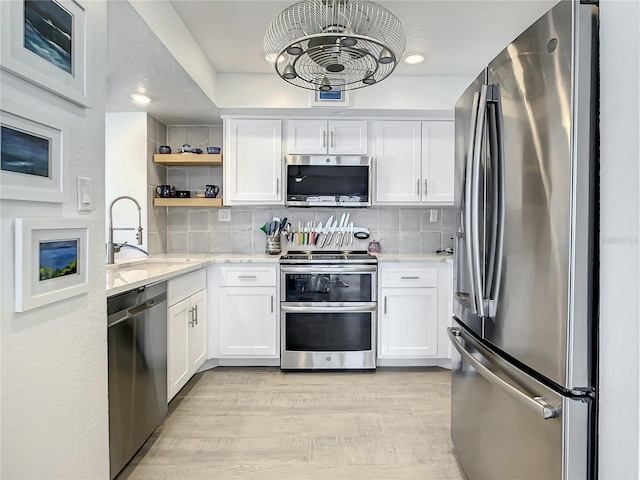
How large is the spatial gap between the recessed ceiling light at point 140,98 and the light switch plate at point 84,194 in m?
1.90

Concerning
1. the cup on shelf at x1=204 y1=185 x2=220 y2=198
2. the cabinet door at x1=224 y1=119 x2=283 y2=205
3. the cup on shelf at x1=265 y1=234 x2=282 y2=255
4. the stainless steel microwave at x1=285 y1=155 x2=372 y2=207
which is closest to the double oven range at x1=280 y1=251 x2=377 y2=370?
the cup on shelf at x1=265 y1=234 x2=282 y2=255

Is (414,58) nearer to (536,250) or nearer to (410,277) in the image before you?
(410,277)

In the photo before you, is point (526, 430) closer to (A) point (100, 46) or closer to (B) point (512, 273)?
(B) point (512, 273)

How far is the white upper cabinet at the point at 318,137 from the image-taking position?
3305 millimetres

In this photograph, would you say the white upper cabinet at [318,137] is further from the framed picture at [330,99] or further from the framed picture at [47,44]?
the framed picture at [47,44]

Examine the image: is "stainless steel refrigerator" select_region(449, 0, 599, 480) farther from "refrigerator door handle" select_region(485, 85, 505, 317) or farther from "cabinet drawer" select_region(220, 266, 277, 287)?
"cabinet drawer" select_region(220, 266, 277, 287)

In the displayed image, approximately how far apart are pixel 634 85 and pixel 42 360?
1.59 meters

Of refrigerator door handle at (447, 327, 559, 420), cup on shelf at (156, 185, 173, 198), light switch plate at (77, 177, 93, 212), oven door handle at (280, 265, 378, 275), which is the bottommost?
refrigerator door handle at (447, 327, 559, 420)

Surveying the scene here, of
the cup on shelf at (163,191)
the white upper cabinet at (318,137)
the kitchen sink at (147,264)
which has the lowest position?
the kitchen sink at (147,264)

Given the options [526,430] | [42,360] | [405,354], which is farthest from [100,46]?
[405,354]

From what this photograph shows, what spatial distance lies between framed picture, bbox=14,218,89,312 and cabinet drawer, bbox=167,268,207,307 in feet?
3.54

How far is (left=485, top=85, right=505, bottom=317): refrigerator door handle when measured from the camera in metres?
1.32

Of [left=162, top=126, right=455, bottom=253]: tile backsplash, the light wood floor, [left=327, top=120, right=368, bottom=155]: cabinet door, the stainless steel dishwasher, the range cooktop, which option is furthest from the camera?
[left=162, top=126, right=455, bottom=253]: tile backsplash

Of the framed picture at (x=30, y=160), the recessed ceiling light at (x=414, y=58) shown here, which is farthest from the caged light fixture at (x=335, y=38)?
the framed picture at (x=30, y=160)
